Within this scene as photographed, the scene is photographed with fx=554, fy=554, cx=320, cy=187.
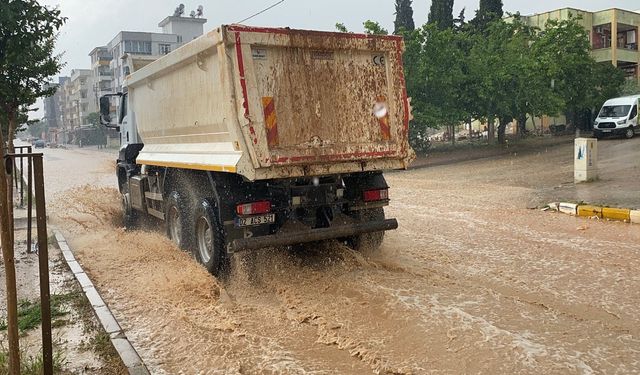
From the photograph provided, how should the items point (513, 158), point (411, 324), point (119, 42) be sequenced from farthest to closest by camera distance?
point (119, 42), point (513, 158), point (411, 324)

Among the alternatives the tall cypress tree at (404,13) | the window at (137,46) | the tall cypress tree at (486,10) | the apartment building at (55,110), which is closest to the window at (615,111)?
the tall cypress tree at (486,10)

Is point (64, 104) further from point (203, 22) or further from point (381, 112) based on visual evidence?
point (381, 112)

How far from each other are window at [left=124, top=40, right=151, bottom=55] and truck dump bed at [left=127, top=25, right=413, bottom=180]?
75106mm

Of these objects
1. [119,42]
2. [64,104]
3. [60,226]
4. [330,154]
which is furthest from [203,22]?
[330,154]

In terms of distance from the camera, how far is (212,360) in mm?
4387

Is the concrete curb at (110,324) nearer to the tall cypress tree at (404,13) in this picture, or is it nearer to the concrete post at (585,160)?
the concrete post at (585,160)

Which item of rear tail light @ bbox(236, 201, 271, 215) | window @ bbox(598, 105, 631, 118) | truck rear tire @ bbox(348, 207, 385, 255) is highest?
window @ bbox(598, 105, 631, 118)

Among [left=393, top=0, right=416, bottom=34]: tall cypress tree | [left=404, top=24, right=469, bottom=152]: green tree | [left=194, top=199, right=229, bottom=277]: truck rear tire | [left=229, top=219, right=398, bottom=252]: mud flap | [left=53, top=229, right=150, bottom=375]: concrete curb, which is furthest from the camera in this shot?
[left=393, top=0, right=416, bottom=34]: tall cypress tree

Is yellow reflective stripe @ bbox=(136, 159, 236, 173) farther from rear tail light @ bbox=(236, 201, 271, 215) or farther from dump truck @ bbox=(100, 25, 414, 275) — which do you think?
rear tail light @ bbox=(236, 201, 271, 215)

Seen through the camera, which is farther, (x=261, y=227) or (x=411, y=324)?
(x=261, y=227)

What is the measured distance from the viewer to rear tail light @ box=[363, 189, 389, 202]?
22.7 feet

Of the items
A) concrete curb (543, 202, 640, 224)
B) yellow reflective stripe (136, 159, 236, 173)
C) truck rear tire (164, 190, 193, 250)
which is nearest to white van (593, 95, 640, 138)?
concrete curb (543, 202, 640, 224)

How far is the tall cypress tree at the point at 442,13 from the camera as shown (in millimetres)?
36656

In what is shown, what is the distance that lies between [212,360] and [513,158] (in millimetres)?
21477
